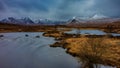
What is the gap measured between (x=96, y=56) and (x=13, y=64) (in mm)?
13727

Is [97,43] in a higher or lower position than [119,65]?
higher

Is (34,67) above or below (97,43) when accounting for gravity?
below

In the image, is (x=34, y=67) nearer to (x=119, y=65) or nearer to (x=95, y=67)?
(x=95, y=67)

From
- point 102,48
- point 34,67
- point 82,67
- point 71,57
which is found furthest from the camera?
point 71,57

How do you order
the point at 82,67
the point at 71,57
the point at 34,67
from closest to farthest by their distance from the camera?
the point at 82,67, the point at 34,67, the point at 71,57

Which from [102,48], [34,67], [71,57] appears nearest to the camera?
[34,67]

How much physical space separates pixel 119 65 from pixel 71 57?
10.2 m

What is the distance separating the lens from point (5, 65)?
1233 inches

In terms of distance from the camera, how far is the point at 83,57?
2809 centimetres

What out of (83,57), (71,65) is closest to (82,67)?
(83,57)

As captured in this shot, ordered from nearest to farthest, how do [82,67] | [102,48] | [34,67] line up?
[82,67] < [34,67] < [102,48]

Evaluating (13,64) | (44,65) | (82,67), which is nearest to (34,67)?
(44,65)

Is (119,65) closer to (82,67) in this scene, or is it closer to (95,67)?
(95,67)

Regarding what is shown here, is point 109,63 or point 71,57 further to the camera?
point 71,57
